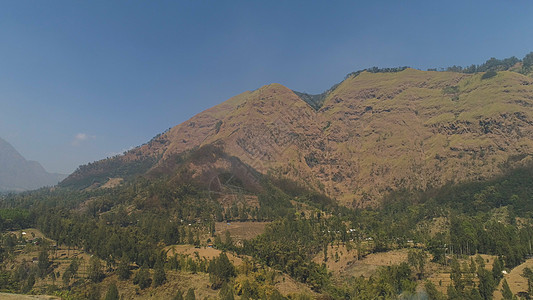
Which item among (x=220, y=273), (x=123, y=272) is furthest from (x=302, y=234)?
(x=123, y=272)

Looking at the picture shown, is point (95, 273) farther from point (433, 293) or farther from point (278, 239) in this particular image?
point (433, 293)

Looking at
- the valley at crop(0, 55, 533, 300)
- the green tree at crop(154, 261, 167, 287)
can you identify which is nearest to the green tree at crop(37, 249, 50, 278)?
the valley at crop(0, 55, 533, 300)

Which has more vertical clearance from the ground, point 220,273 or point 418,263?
point 220,273

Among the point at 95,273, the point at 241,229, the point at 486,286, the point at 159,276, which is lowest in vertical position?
the point at 486,286

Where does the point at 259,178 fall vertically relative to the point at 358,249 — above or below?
above

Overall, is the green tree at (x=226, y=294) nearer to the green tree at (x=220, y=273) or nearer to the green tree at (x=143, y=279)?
the green tree at (x=220, y=273)

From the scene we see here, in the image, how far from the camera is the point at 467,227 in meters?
92.4

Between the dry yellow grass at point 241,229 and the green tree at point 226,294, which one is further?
the dry yellow grass at point 241,229

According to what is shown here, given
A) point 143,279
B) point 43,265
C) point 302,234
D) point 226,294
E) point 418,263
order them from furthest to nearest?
point 302,234 → point 43,265 → point 418,263 → point 143,279 → point 226,294

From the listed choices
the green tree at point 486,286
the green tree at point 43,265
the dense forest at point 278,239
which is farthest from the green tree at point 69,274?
the green tree at point 486,286

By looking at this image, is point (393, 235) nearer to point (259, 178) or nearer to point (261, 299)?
point (261, 299)

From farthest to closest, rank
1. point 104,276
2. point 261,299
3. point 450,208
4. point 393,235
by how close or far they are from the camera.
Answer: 1. point 450,208
2. point 393,235
3. point 104,276
4. point 261,299

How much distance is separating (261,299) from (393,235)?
6737 centimetres

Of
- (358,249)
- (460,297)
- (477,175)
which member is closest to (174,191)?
(358,249)
